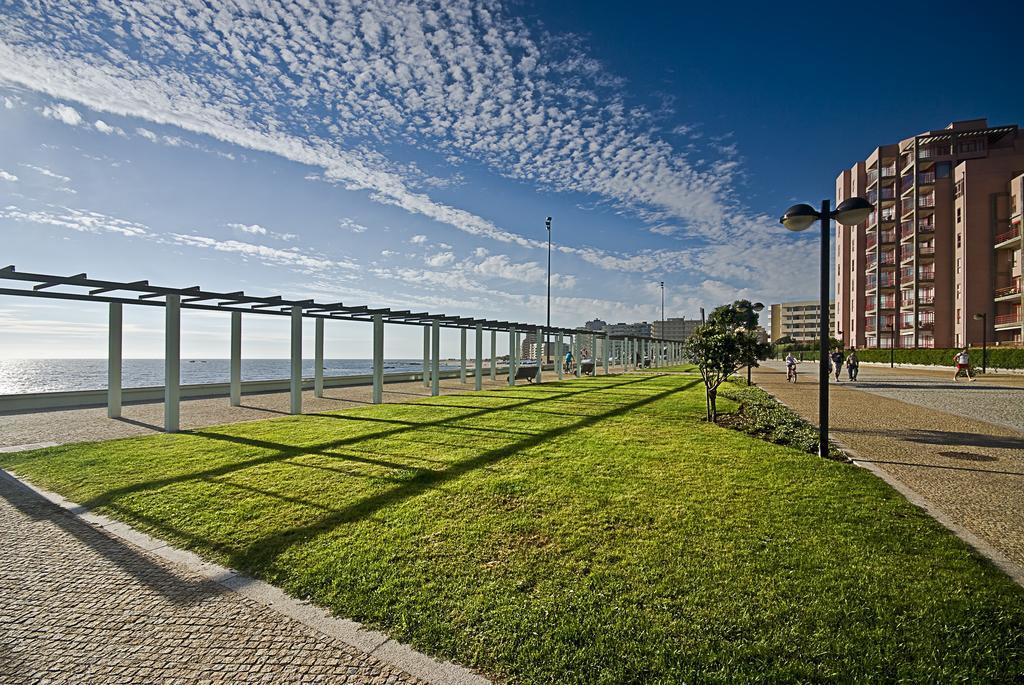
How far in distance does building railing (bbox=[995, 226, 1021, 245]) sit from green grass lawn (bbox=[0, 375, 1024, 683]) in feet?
150

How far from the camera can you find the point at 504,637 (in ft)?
8.70

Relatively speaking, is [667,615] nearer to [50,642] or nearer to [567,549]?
[567,549]

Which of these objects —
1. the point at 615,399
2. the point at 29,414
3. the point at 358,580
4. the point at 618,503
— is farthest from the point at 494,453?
the point at 29,414

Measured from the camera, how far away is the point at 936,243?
4500cm

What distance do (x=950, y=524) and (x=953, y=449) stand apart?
Result: 454 centimetres

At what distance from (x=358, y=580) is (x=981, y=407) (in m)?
16.7

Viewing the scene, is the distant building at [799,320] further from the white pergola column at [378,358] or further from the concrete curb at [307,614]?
the concrete curb at [307,614]

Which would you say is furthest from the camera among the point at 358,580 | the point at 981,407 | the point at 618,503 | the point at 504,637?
the point at 981,407

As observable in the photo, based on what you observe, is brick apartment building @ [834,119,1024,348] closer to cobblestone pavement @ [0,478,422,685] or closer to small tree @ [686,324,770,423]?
small tree @ [686,324,770,423]

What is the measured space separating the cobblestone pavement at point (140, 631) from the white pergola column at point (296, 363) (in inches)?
321

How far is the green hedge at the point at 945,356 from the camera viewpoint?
29.2 m

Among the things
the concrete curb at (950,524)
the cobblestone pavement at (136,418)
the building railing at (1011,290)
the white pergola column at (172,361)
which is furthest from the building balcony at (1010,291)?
the white pergola column at (172,361)

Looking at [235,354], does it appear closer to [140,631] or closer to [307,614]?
[140,631]

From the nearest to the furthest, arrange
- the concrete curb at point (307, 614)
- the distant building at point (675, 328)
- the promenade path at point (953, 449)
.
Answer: the concrete curb at point (307, 614) → the promenade path at point (953, 449) → the distant building at point (675, 328)
